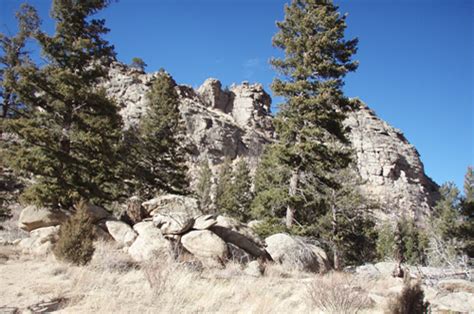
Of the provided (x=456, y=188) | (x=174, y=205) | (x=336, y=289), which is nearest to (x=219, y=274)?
(x=336, y=289)

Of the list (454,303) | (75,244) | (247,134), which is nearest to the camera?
(454,303)

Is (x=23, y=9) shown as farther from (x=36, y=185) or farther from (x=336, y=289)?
(x=336, y=289)

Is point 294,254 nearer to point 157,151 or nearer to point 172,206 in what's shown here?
point 172,206

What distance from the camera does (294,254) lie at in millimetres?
11102

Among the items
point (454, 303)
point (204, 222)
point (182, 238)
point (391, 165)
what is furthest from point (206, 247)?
point (391, 165)

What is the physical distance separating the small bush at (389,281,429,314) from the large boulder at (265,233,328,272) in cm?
584

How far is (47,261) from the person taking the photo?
8258mm

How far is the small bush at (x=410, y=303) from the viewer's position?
4.98 meters

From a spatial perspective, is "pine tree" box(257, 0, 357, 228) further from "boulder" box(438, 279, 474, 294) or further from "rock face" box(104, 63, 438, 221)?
"rock face" box(104, 63, 438, 221)

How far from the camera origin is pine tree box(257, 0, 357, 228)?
13.4m

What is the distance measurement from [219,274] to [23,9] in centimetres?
1996

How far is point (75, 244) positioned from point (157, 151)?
14027 mm

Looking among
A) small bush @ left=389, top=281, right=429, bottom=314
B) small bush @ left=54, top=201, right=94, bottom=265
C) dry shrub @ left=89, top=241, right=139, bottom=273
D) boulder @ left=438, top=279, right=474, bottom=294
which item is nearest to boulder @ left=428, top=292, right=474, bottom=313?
small bush @ left=389, top=281, right=429, bottom=314

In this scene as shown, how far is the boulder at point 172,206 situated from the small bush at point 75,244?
3.94 metres
